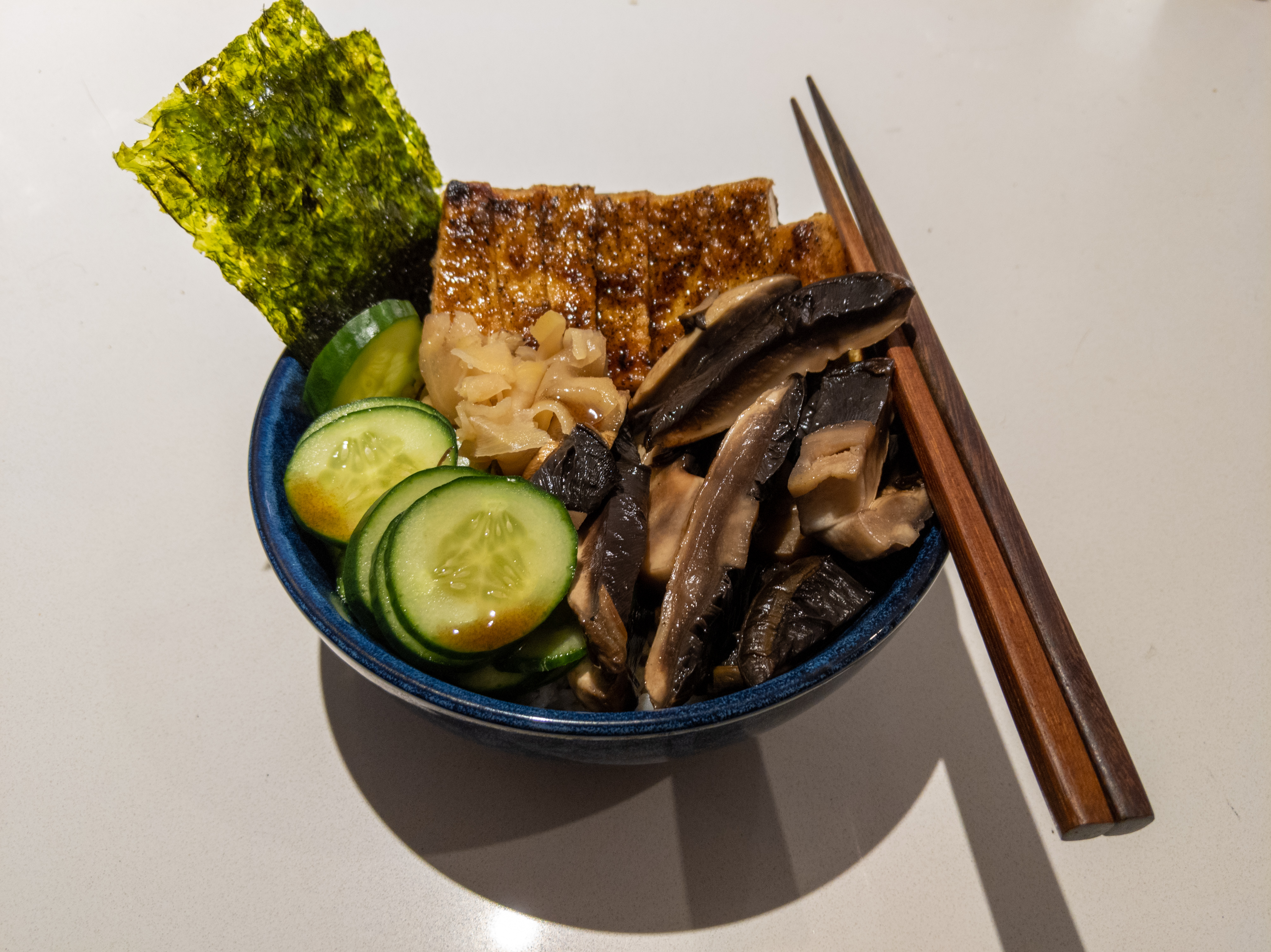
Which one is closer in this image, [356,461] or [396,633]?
[396,633]

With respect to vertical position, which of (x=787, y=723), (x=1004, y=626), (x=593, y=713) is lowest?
(x=787, y=723)

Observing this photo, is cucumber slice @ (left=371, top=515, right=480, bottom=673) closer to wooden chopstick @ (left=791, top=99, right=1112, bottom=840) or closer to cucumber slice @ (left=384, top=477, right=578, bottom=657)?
cucumber slice @ (left=384, top=477, right=578, bottom=657)

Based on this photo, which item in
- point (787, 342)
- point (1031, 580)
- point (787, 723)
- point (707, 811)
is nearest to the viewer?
point (1031, 580)

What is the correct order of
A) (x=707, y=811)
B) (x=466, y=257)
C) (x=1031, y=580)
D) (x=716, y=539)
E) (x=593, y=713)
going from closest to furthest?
(x=593, y=713) < (x=1031, y=580) < (x=716, y=539) < (x=707, y=811) < (x=466, y=257)

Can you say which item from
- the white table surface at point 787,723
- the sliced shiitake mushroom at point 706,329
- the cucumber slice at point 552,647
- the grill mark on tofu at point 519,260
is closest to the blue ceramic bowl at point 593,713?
the cucumber slice at point 552,647

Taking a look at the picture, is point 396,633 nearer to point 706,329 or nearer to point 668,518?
point 668,518

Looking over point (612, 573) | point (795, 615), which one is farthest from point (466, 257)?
point (795, 615)

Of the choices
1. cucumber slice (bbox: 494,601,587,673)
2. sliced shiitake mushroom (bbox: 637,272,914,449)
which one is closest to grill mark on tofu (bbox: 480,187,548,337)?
sliced shiitake mushroom (bbox: 637,272,914,449)

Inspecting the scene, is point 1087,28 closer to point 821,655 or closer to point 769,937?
point 821,655

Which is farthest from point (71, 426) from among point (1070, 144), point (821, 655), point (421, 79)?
point (1070, 144)
